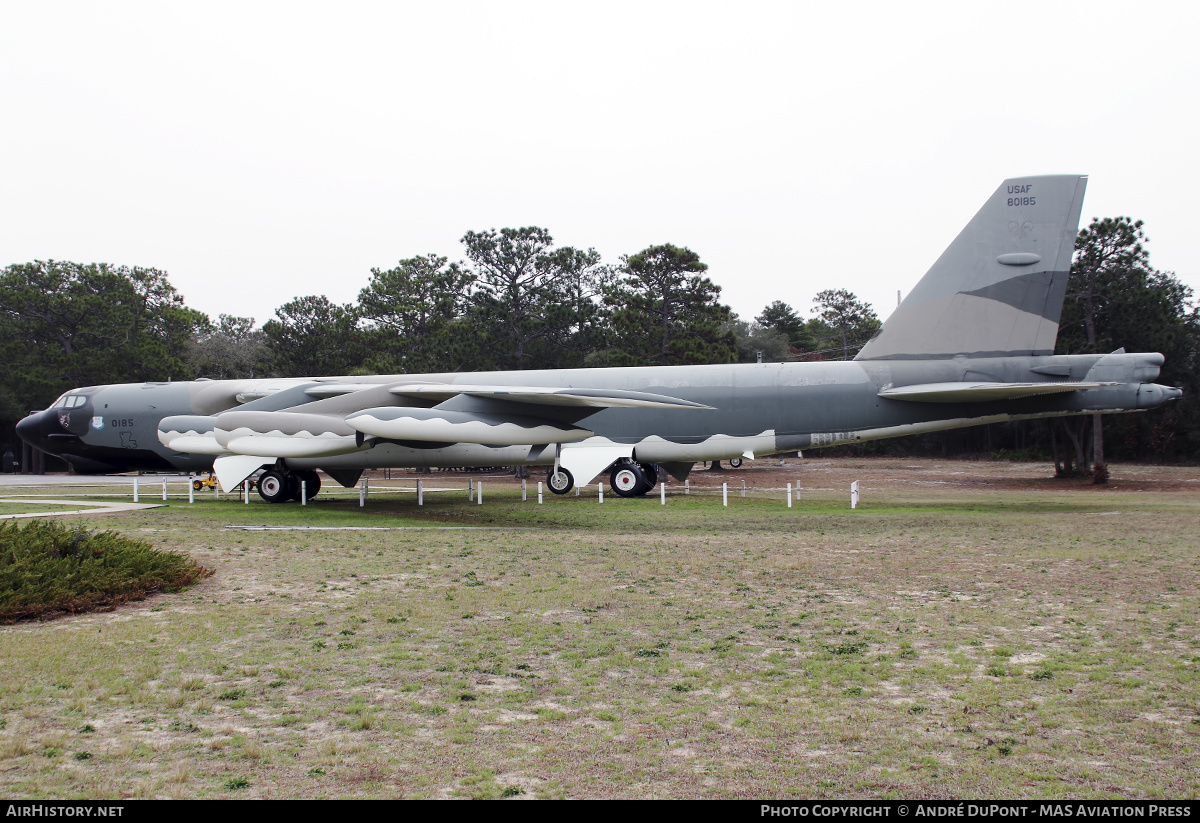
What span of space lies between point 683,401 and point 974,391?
6.51 m

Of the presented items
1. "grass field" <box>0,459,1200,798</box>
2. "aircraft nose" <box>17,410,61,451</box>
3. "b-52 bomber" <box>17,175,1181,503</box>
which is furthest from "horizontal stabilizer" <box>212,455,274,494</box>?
"grass field" <box>0,459,1200,798</box>

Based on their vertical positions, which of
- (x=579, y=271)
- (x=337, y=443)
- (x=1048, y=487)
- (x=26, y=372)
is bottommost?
(x=1048, y=487)

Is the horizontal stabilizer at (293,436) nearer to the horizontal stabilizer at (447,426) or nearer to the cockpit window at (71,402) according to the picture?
the horizontal stabilizer at (447,426)

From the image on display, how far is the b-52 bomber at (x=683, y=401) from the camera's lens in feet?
60.0

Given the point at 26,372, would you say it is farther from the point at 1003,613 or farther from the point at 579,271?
the point at 1003,613

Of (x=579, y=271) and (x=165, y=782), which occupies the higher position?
(x=579, y=271)

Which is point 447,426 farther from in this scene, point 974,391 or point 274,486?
point 974,391

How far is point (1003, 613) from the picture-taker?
7.57 m

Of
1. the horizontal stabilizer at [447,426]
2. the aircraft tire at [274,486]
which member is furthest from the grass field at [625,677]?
the aircraft tire at [274,486]

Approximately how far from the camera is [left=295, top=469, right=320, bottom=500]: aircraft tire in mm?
21797

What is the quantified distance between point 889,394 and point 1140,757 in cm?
1638

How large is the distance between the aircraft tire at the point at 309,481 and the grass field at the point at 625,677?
9.93 m

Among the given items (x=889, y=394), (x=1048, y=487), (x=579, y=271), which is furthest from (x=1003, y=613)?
(x=579, y=271)

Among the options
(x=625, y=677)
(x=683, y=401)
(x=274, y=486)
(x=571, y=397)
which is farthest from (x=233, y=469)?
(x=625, y=677)
